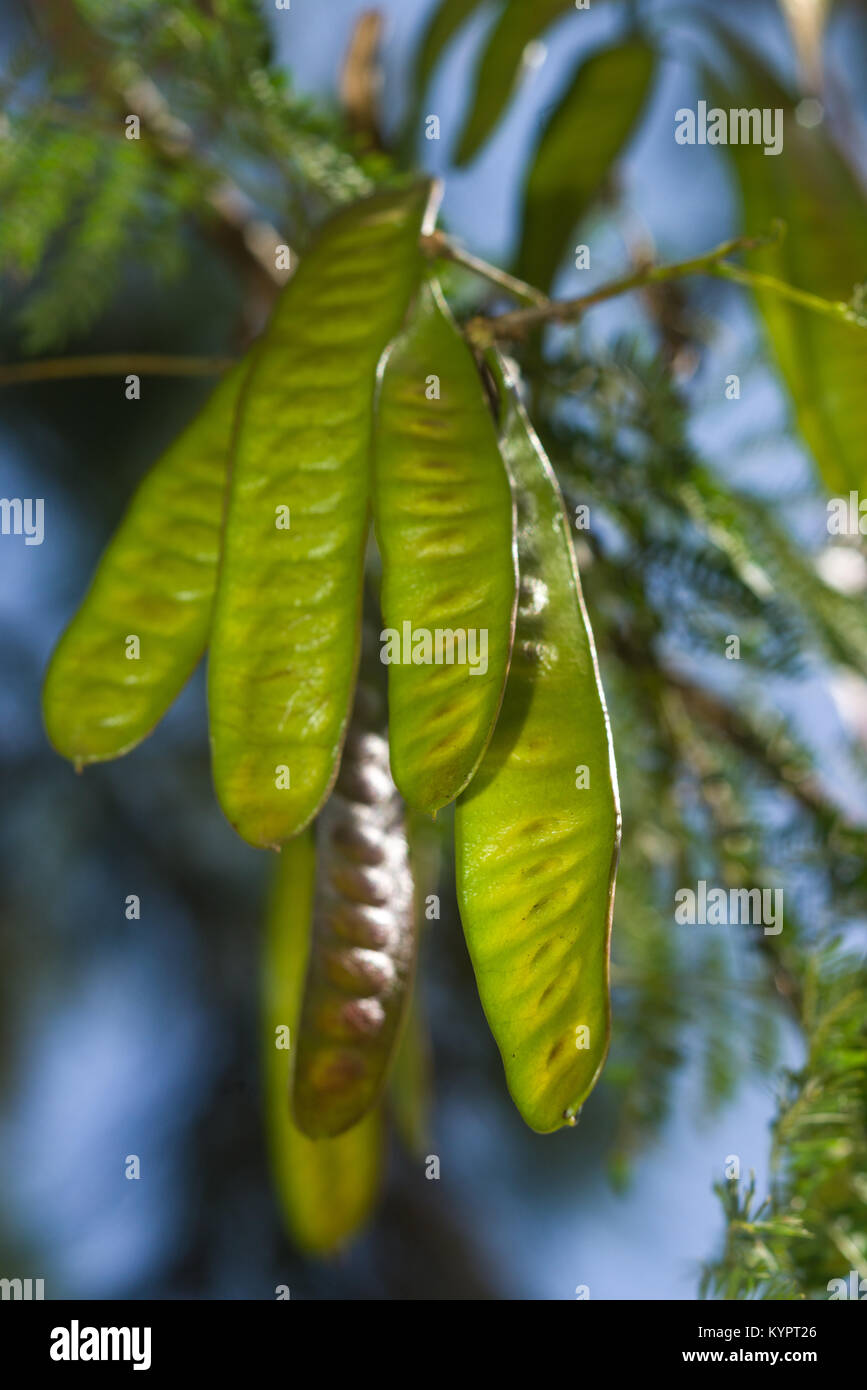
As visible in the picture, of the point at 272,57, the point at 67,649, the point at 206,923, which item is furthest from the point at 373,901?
the point at 206,923

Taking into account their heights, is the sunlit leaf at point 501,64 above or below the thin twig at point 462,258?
above

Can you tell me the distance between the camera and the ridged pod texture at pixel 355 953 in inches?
12.6

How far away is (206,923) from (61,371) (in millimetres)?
515

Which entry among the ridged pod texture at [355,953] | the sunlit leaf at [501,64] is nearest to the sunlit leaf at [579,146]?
the sunlit leaf at [501,64]

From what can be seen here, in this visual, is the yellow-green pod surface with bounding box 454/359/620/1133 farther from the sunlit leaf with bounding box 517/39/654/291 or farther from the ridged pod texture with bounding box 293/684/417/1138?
the sunlit leaf with bounding box 517/39/654/291

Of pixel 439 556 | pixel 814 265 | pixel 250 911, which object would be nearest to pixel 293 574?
pixel 439 556

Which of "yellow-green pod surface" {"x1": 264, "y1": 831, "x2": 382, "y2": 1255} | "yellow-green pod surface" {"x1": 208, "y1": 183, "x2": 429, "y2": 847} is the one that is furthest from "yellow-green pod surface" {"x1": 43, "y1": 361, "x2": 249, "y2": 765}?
"yellow-green pod surface" {"x1": 264, "y1": 831, "x2": 382, "y2": 1255}

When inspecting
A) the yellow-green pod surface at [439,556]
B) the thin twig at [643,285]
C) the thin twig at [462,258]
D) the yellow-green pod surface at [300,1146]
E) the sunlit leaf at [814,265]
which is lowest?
the yellow-green pod surface at [300,1146]

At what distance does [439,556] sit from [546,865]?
8 cm

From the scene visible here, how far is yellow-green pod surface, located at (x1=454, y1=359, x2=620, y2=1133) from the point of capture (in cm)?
26

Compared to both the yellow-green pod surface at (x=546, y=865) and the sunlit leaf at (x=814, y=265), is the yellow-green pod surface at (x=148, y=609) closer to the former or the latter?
the yellow-green pod surface at (x=546, y=865)

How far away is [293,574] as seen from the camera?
0.96 ft

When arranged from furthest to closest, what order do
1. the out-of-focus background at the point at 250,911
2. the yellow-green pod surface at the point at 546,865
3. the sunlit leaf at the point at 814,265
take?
the out-of-focus background at the point at 250,911 < the sunlit leaf at the point at 814,265 < the yellow-green pod surface at the point at 546,865

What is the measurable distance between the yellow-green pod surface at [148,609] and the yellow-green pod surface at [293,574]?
0.04 m
